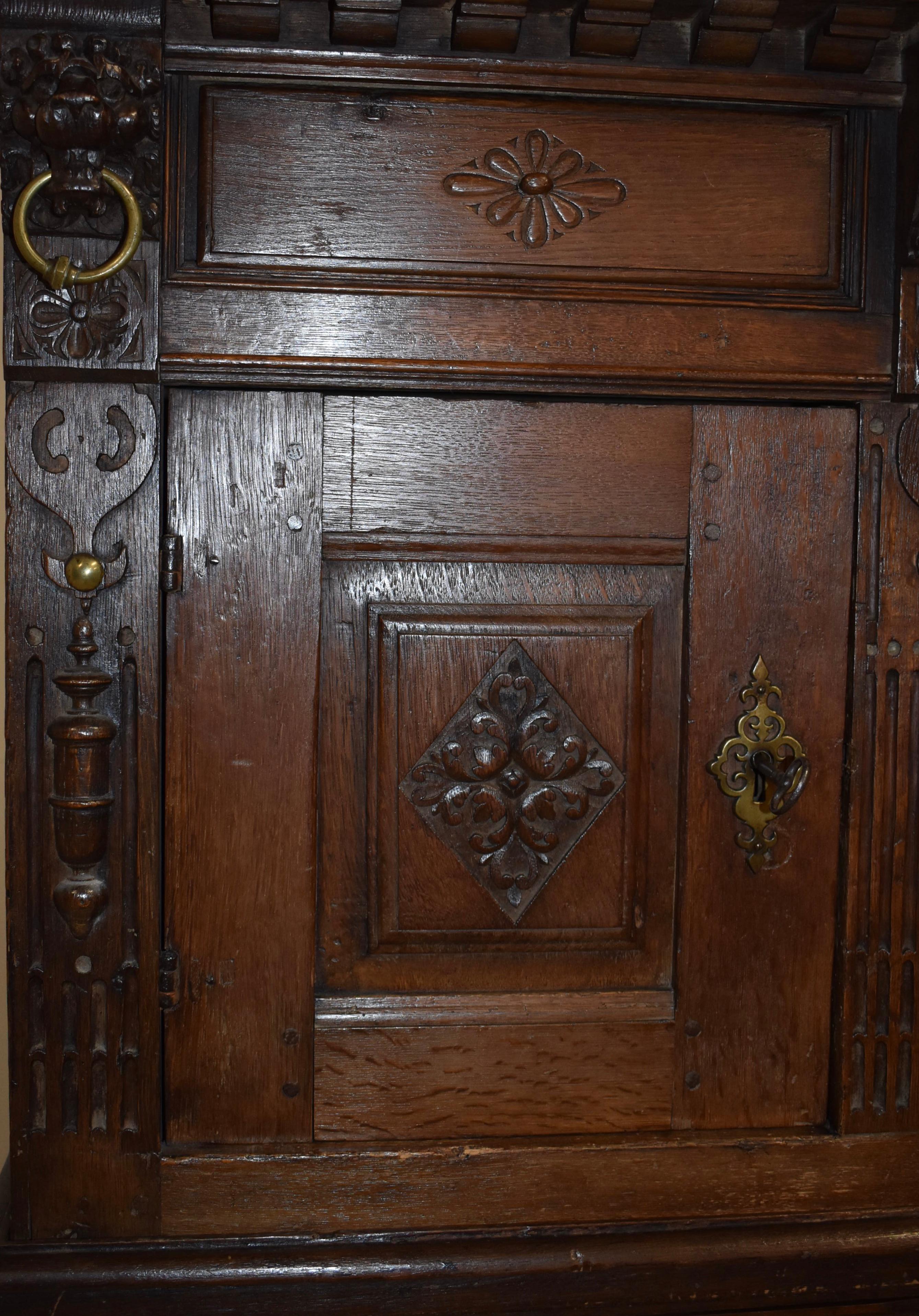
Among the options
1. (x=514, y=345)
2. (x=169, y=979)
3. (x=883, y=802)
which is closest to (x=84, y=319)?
(x=514, y=345)

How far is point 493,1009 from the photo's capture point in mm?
1220

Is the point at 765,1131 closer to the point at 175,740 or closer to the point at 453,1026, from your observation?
the point at 453,1026

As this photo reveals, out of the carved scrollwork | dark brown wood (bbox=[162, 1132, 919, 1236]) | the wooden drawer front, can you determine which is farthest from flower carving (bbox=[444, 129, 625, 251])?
dark brown wood (bbox=[162, 1132, 919, 1236])

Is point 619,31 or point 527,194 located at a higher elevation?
point 619,31

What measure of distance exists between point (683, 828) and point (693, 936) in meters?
0.12

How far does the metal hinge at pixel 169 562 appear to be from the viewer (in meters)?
1.16

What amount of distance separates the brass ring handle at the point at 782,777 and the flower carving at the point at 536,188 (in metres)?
0.62

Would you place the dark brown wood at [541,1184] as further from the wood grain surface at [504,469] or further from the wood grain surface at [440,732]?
the wood grain surface at [504,469]

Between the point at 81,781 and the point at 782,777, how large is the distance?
2.47 feet

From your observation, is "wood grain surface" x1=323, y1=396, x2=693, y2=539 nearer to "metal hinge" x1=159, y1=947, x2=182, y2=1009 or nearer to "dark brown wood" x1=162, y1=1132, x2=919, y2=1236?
"metal hinge" x1=159, y1=947, x2=182, y2=1009

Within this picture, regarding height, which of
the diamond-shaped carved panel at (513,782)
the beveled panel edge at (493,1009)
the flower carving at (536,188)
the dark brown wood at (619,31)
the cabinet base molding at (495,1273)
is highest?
the dark brown wood at (619,31)

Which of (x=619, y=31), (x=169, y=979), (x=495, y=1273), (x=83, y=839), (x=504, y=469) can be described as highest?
(x=619, y=31)

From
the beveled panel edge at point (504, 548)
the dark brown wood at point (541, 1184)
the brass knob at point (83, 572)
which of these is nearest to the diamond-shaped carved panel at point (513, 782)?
the beveled panel edge at point (504, 548)

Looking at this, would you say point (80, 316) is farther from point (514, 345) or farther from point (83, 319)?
point (514, 345)
